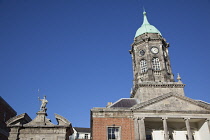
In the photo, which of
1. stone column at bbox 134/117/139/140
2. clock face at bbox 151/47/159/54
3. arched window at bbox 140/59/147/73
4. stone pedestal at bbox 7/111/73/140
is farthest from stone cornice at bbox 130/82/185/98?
stone pedestal at bbox 7/111/73/140

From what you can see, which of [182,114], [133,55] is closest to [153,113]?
[182,114]

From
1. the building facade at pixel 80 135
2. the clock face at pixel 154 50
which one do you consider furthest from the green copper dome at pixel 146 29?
the building facade at pixel 80 135

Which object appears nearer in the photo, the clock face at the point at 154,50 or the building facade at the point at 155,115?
the building facade at the point at 155,115

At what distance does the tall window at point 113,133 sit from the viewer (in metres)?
26.2

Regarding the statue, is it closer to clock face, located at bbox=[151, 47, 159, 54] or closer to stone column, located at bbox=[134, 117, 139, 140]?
stone column, located at bbox=[134, 117, 139, 140]

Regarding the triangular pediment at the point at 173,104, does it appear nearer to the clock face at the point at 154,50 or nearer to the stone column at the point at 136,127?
the stone column at the point at 136,127

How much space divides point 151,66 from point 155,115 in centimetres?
1073

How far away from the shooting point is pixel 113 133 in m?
26.6

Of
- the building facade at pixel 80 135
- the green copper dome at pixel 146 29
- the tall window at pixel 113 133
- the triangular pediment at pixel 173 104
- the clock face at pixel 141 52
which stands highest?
the green copper dome at pixel 146 29

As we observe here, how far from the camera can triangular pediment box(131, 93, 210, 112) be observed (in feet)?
91.7

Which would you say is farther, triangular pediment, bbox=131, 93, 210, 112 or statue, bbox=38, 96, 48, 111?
triangular pediment, bbox=131, 93, 210, 112

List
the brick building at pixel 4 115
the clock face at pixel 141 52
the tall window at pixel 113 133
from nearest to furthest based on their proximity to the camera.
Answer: the tall window at pixel 113 133, the brick building at pixel 4 115, the clock face at pixel 141 52

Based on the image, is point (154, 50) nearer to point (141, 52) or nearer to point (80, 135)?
point (141, 52)

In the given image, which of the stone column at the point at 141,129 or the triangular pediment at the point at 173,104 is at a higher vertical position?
the triangular pediment at the point at 173,104
